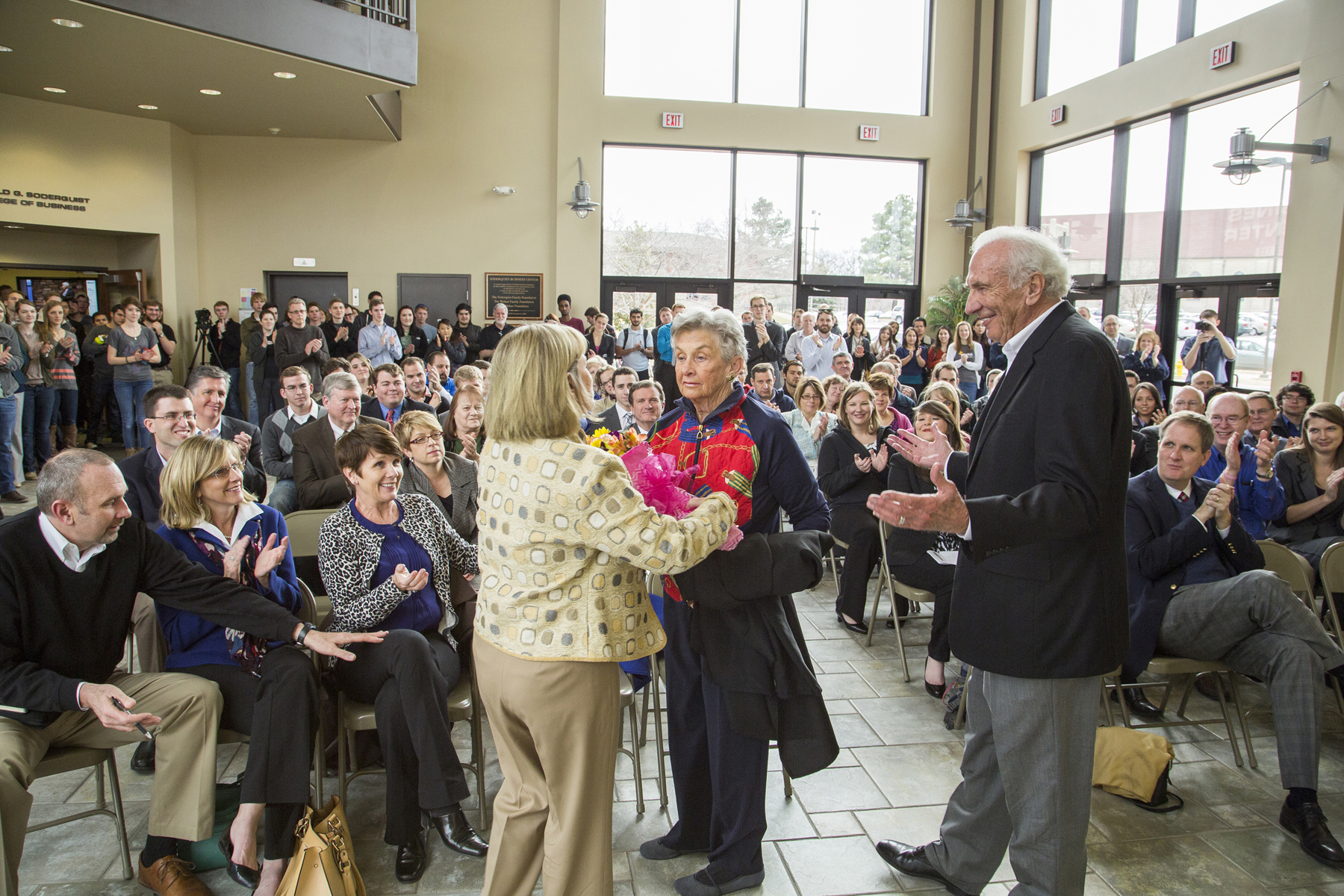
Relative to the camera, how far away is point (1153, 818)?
9.16 ft

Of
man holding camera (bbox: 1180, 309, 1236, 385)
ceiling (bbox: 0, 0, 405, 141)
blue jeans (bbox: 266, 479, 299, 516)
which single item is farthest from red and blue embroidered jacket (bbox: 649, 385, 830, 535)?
man holding camera (bbox: 1180, 309, 1236, 385)

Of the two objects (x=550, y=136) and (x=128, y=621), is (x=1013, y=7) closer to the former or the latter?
(x=550, y=136)

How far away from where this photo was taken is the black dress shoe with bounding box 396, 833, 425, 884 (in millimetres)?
2381

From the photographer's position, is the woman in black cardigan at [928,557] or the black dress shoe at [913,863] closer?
the black dress shoe at [913,863]

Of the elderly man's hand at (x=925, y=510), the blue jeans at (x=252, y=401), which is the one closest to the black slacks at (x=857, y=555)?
the elderly man's hand at (x=925, y=510)

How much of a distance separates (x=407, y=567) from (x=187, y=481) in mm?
723

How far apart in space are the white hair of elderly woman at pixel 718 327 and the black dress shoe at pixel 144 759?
2.48m

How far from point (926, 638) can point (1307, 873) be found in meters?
2.05

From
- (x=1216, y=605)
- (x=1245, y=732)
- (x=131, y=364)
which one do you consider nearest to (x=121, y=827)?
(x=1216, y=605)

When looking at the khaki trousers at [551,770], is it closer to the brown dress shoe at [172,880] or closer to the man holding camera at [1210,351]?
the brown dress shoe at [172,880]

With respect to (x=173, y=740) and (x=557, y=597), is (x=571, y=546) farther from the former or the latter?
(x=173, y=740)

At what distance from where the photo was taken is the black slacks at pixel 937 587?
147 inches

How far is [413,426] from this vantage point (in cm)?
353

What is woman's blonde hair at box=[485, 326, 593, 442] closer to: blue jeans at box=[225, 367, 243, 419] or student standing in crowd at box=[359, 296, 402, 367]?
student standing in crowd at box=[359, 296, 402, 367]
